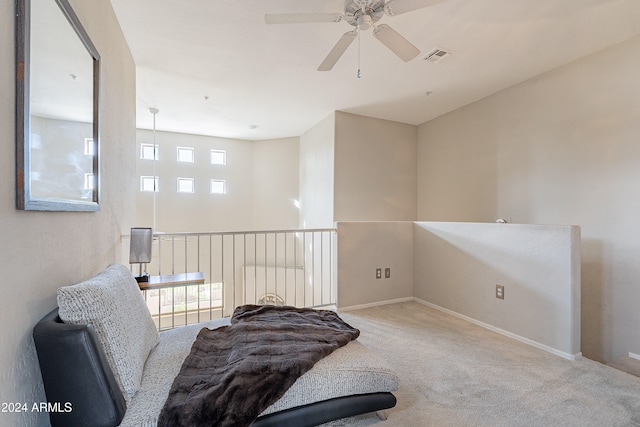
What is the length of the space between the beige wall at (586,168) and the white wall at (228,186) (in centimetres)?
396

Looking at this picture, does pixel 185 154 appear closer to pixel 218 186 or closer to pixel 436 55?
pixel 218 186

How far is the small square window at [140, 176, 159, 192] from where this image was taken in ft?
18.6

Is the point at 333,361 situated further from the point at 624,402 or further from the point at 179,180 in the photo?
the point at 179,180

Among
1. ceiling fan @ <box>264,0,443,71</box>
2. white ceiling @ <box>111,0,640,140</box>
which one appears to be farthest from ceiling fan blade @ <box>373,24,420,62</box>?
white ceiling @ <box>111,0,640,140</box>

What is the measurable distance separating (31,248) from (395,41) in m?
2.41

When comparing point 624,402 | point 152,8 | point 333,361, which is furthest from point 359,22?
point 624,402

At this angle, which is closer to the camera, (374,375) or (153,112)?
(374,375)

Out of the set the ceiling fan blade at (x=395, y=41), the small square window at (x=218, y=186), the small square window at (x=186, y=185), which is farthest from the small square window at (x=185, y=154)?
the ceiling fan blade at (x=395, y=41)

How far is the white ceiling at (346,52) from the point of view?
2.19 m

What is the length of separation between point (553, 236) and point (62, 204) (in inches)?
135

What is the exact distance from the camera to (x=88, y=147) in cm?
155

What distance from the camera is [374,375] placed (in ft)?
4.65

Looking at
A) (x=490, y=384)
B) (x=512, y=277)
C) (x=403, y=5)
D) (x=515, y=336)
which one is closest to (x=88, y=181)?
(x=403, y=5)

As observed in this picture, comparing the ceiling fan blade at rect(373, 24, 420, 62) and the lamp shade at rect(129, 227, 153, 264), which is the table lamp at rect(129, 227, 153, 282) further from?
the ceiling fan blade at rect(373, 24, 420, 62)
